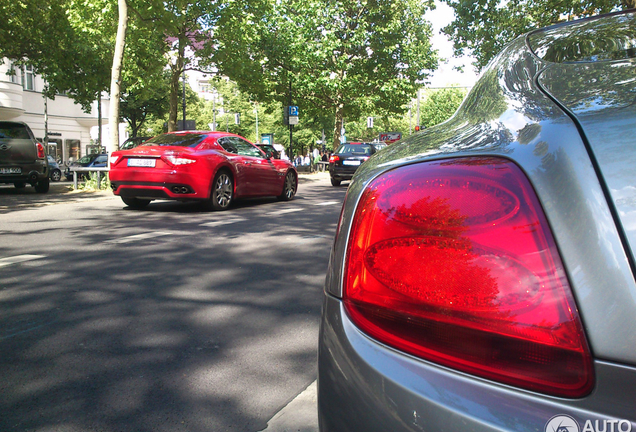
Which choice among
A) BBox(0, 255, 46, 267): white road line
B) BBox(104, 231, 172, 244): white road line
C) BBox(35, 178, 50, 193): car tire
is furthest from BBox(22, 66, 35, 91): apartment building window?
BBox(0, 255, 46, 267): white road line

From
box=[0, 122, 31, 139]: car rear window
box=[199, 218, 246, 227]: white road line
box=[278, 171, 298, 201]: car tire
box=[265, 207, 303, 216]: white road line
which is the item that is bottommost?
box=[199, 218, 246, 227]: white road line

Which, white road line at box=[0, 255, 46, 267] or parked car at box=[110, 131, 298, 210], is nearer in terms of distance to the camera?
white road line at box=[0, 255, 46, 267]

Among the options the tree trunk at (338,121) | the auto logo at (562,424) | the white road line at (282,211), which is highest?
the tree trunk at (338,121)

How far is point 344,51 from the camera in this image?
116 feet

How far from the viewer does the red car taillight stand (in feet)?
3.40

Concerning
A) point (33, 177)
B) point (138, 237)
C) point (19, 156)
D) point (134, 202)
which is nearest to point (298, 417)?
point (138, 237)

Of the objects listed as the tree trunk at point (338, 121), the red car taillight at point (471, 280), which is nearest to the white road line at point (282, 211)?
the red car taillight at point (471, 280)

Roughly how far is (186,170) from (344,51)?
2728 cm

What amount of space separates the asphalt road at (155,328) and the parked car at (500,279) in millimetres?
1408

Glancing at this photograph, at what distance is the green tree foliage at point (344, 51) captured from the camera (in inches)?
1289

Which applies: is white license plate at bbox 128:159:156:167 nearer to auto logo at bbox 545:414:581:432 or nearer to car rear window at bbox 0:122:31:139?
car rear window at bbox 0:122:31:139

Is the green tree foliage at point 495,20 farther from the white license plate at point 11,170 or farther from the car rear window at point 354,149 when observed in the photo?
the white license plate at point 11,170

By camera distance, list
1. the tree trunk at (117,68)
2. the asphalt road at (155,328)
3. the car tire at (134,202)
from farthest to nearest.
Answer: the tree trunk at (117,68), the car tire at (134,202), the asphalt road at (155,328)

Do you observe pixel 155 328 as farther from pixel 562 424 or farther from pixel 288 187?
pixel 288 187
